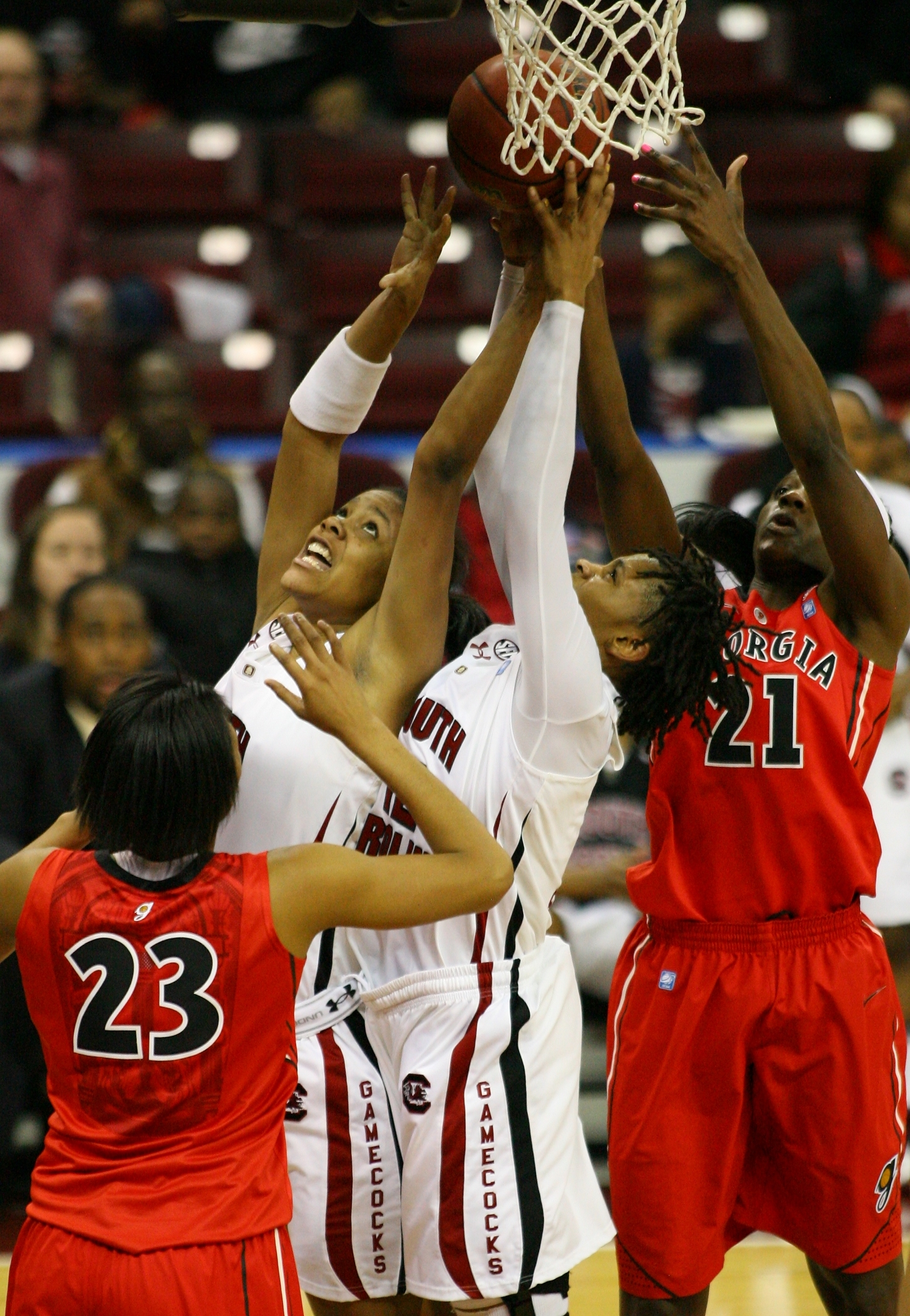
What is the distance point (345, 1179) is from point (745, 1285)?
1658 millimetres

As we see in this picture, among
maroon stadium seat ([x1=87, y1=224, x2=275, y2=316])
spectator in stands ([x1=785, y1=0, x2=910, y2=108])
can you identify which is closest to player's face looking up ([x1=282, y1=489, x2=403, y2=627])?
maroon stadium seat ([x1=87, y1=224, x2=275, y2=316])

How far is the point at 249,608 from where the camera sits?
5.34 m

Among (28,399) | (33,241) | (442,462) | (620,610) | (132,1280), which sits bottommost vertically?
(132,1280)

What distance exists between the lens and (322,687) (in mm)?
2311

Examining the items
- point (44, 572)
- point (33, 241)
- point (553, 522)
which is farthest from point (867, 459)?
point (33, 241)

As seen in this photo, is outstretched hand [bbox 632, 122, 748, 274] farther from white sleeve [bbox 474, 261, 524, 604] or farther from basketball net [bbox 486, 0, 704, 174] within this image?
white sleeve [bbox 474, 261, 524, 604]

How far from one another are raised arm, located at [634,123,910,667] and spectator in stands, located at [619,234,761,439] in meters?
3.90

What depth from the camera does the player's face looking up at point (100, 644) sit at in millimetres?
4645

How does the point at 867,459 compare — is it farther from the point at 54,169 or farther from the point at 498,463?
the point at 54,169

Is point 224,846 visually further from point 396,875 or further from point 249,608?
point 249,608

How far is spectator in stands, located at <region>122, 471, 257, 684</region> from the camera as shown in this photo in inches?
207

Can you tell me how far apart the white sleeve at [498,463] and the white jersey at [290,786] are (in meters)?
0.41

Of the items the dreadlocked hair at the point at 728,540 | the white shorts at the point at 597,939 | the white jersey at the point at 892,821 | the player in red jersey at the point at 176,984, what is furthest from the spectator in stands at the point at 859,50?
the player in red jersey at the point at 176,984

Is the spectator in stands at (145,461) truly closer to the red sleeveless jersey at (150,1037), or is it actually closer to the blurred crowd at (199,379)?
the blurred crowd at (199,379)
